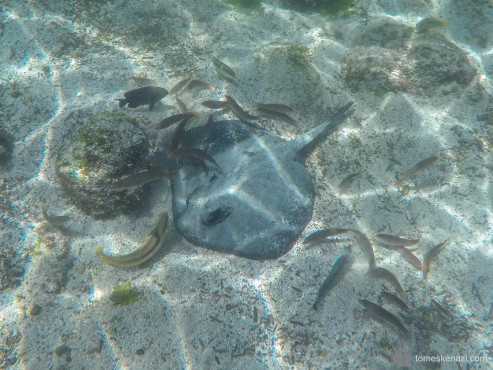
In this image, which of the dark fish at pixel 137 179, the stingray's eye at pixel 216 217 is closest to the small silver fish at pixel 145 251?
the dark fish at pixel 137 179

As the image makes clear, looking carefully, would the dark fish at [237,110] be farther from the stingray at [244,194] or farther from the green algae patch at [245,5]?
the green algae patch at [245,5]

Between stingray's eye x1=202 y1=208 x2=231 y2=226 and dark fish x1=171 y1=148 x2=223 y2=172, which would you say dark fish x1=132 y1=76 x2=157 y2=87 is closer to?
dark fish x1=171 y1=148 x2=223 y2=172

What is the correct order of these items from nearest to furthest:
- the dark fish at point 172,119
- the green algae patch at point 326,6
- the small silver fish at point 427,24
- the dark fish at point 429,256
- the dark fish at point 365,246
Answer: the dark fish at point 365,246
the dark fish at point 429,256
the dark fish at point 172,119
the small silver fish at point 427,24
the green algae patch at point 326,6

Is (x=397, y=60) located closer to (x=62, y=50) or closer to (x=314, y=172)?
(x=314, y=172)

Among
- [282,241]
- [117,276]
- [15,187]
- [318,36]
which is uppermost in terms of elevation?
[318,36]

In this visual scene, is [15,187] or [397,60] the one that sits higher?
[397,60]

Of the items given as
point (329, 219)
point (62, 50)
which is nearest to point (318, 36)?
point (329, 219)

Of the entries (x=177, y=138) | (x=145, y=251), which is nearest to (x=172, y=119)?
(x=177, y=138)

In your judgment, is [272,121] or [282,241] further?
[272,121]

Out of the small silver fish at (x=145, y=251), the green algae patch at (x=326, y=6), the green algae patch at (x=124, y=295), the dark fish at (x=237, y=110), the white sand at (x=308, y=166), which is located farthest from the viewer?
the green algae patch at (x=326, y=6)
